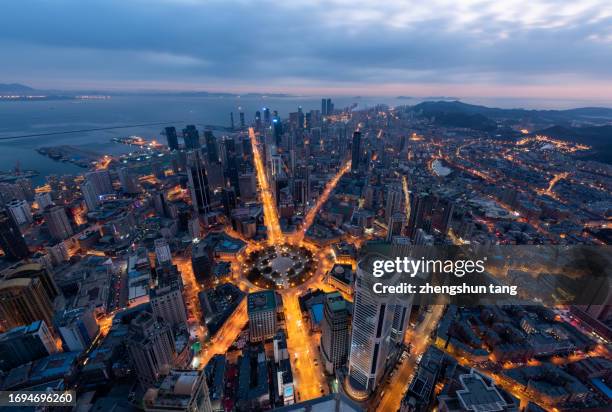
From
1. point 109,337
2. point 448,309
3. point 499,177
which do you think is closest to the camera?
point 109,337

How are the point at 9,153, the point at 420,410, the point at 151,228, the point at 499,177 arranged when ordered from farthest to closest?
the point at 9,153 < the point at 499,177 < the point at 151,228 < the point at 420,410

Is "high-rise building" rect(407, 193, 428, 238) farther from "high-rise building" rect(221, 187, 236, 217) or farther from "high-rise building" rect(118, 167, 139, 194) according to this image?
"high-rise building" rect(118, 167, 139, 194)

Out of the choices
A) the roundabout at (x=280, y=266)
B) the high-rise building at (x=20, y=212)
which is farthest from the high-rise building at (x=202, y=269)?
the high-rise building at (x=20, y=212)

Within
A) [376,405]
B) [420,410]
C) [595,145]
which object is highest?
[595,145]

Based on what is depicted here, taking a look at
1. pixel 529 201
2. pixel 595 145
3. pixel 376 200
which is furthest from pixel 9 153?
pixel 595 145

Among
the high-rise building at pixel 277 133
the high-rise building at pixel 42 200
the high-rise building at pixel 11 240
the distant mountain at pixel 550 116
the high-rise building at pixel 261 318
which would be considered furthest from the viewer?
the distant mountain at pixel 550 116

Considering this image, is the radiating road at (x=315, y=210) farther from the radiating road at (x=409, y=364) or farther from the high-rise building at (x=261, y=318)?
the radiating road at (x=409, y=364)

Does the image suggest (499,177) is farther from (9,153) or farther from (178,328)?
(9,153)
